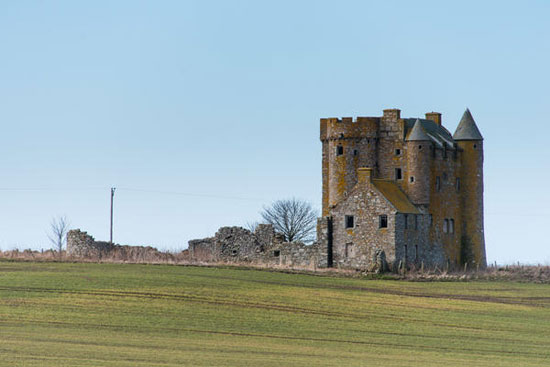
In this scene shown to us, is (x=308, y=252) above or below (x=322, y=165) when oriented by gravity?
below

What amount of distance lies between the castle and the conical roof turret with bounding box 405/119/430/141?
0.07 m

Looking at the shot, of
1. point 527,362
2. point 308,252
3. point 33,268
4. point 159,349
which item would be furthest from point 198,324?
point 308,252

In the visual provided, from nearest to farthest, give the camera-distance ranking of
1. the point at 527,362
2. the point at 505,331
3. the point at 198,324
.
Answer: the point at 527,362 → the point at 198,324 → the point at 505,331

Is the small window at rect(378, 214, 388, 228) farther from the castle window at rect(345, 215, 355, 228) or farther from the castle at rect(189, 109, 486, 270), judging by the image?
the castle window at rect(345, 215, 355, 228)

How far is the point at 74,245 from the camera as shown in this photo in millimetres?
78000

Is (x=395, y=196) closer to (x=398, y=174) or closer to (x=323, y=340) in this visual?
(x=398, y=174)

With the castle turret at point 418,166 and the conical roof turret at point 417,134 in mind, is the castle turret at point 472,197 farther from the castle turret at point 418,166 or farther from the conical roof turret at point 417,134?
the conical roof turret at point 417,134

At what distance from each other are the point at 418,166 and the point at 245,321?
35.9 metres

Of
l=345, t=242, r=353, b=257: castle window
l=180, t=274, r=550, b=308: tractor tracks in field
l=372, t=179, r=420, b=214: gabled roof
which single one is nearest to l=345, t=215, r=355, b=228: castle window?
l=345, t=242, r=353, b=257: castle window

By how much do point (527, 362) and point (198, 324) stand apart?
1206 cm

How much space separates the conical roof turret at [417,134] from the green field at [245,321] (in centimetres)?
1570

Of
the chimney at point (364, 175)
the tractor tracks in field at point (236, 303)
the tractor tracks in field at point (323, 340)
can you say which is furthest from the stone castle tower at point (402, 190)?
the tractor tracks in field at point (323, 340)

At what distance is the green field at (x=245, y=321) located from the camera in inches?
1363

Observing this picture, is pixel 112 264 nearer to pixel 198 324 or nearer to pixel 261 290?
pixel 261 290
